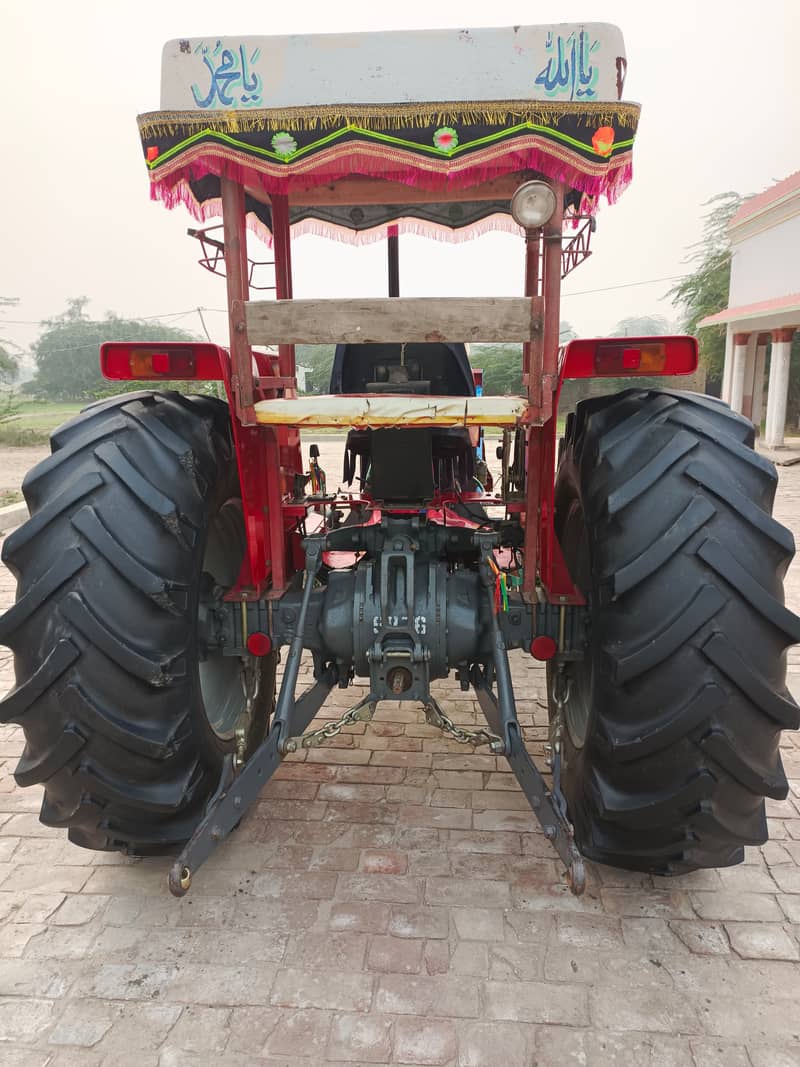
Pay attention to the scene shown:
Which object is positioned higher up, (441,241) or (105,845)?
(441,241)

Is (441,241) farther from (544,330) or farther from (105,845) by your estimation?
(105,845)

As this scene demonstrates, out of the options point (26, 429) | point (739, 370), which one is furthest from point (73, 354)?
point (739, 370)

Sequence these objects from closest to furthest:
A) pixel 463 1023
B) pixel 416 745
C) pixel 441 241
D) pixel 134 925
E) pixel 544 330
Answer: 1. pixel 463 1023
2. pixel 544 330
3. pixel 134 925
4. pixel 416 745
5. pixel 441 241

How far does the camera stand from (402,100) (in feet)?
6.70

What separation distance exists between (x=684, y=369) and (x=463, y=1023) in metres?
2.08

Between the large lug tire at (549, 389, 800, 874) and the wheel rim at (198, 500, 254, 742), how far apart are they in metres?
1.43

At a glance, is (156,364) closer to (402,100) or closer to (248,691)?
(402,100)

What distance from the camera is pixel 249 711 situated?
3217 mm

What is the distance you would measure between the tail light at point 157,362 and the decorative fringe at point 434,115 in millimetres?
719

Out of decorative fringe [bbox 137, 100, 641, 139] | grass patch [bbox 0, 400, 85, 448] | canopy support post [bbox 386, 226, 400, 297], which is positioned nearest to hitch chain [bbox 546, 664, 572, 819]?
decorative fringe [bbox 137, 100, 641, 139]

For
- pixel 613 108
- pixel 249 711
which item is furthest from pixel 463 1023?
pixel 613 108

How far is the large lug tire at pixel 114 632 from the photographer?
2.20 metres

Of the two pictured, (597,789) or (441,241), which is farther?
(441,241)

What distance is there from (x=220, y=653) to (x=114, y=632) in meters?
0.73
